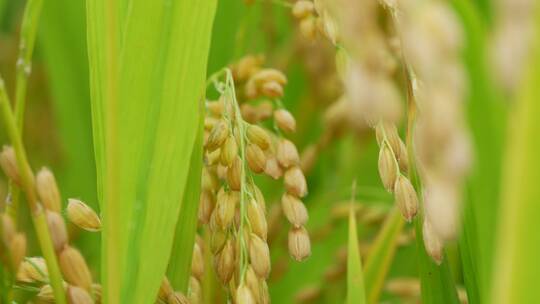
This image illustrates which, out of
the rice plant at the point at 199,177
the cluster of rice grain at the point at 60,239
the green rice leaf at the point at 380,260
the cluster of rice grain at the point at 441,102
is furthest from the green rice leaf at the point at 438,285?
the cluster of rice grain at the point at 441,102

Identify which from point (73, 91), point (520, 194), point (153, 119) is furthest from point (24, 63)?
point (73, 91)

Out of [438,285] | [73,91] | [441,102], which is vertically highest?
[73,91]

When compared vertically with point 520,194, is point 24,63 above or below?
above

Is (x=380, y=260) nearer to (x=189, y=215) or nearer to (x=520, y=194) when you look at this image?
(x=189, y=215)

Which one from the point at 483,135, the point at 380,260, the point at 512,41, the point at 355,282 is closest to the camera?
the point at 512,41

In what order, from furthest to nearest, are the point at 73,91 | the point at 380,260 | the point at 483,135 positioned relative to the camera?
the point at 73,91 < the point at 380,260 < the point at 483,135

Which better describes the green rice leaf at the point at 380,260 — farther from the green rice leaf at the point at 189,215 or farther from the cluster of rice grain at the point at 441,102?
the cluster of rice grain at the point at 441,102

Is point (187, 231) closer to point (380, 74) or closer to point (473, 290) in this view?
point (473, 290)
